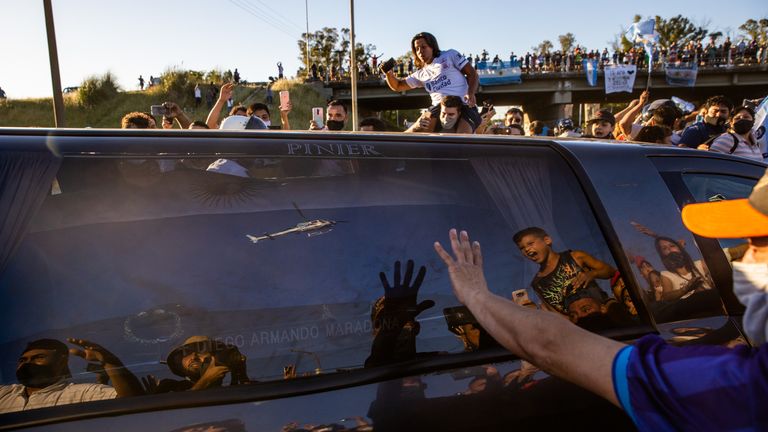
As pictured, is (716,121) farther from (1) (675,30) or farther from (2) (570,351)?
(1) (675,30)

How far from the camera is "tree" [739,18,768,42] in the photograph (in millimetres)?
60906

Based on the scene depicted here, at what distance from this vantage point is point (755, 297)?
3.44ft

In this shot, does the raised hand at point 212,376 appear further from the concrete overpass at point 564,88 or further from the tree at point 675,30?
the tree at point 675,30

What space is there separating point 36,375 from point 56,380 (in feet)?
0.14

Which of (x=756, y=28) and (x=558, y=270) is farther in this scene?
(x=756, y=28)

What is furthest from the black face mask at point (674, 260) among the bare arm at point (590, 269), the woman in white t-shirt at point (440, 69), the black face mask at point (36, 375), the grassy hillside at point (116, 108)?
the grassy hillside at point (116, 108)

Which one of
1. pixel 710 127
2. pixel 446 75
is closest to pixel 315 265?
pixel 446 75

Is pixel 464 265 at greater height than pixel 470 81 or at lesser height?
lesser

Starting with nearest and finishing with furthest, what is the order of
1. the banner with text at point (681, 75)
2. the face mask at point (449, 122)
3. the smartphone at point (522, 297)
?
1. the smartphone at point (522, 297)
2. the face mask at point (449, 122)
3. the banner with text at point (681, 75)

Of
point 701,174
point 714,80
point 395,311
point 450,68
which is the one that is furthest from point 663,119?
point 714,80

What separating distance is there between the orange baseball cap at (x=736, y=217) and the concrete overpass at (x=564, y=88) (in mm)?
33453

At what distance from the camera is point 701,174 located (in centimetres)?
200

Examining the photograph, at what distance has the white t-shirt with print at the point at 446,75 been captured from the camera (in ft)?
15.1

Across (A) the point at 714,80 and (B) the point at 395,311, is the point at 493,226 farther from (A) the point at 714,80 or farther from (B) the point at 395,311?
(A) the point at 714,80
